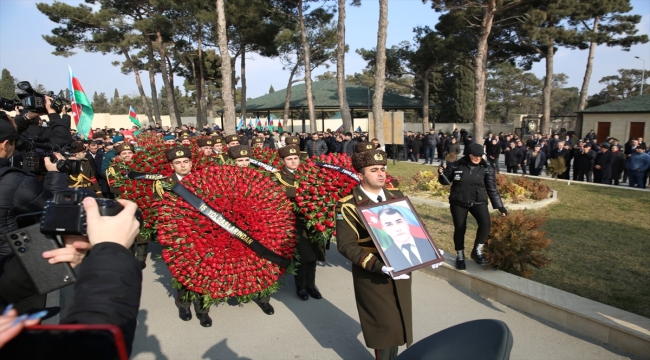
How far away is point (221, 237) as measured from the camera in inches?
177

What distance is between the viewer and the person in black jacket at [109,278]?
1.38 meters

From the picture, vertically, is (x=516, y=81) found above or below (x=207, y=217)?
above

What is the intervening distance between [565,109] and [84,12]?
72400mm

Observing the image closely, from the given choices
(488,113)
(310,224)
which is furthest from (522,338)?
(488,113)

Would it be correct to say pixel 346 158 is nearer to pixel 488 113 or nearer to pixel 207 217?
pixel 207 217

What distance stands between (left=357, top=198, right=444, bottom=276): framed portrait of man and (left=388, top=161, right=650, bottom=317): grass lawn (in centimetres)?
301

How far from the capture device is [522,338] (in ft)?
14.4

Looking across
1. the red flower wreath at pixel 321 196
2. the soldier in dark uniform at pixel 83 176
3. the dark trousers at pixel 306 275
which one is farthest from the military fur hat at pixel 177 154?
the soldier in dark uniform at pixel 83 176

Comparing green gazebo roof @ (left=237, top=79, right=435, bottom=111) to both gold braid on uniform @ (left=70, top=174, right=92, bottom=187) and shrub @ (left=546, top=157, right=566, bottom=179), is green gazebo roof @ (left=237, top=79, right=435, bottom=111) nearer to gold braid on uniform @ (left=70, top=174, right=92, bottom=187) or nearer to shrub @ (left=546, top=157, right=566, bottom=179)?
shrub @ (left=546, top=157, right=566, bottom=179)

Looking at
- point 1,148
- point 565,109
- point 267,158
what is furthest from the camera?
point 565,109

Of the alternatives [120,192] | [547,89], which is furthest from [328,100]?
[120,192]

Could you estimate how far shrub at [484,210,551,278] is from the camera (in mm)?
5594

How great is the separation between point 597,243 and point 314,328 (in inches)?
213

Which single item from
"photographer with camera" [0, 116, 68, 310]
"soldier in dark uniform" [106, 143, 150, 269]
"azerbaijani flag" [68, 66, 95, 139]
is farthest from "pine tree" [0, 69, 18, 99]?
"photographer with camera" [0, 116, 68, 310]
